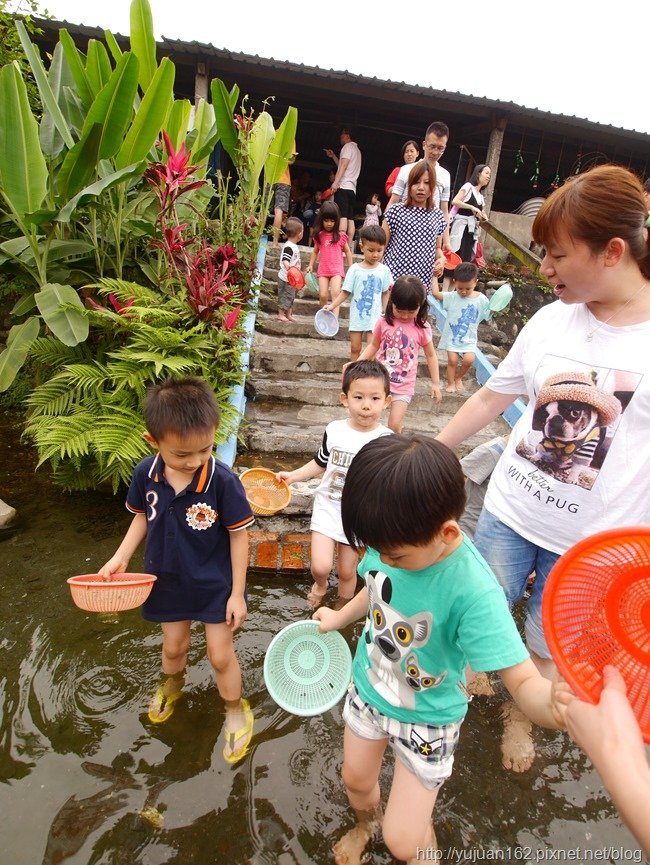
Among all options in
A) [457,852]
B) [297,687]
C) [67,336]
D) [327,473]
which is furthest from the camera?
[67,336]

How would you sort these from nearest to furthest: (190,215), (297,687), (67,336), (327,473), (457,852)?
(457,852), (297,687), (327,473), (67,336), (190,215)

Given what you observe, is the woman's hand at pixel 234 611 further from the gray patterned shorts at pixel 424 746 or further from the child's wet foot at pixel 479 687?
the child's wet foot at pixel 479 687

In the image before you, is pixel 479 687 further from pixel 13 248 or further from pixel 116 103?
pixel 13 248

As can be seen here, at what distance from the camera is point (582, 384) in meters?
1.62

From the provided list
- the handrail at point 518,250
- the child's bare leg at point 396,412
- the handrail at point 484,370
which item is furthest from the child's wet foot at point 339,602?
the handrail at point 518,250

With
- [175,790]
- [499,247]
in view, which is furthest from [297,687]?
[499,247]

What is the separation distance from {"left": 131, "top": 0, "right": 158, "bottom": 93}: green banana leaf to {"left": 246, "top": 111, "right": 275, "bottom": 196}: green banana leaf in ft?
4.26

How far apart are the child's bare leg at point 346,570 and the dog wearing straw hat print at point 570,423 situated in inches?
51.3

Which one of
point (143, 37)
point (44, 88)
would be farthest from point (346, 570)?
point (143, 37)

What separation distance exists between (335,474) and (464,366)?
114 inches

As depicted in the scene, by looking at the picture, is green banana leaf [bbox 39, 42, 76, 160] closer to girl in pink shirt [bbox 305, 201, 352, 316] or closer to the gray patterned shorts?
girl in pink shirt [bbox 305, 201, 352, 316]

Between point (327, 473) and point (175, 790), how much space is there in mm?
1478

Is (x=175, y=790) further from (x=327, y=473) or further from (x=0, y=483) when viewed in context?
(x=0, y=483)

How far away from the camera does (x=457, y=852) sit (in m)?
1.74
